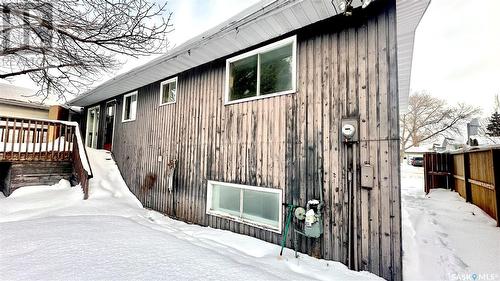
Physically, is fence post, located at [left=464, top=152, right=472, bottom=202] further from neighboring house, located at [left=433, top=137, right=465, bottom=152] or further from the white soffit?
the white soffit

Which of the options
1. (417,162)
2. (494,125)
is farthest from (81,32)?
(494,125)

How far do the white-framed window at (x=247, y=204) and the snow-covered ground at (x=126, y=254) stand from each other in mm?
389

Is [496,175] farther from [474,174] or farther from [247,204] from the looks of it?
[247,204]

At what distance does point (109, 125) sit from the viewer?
10383 millimetres

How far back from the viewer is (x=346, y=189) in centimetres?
356

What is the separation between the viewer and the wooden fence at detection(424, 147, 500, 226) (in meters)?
4.93

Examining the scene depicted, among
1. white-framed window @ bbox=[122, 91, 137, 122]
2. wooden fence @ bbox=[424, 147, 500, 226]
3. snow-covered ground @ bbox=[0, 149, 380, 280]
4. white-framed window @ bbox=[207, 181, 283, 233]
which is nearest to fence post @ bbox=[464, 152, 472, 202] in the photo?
wooden fence @ bbox=[424, 147, 500, 226]

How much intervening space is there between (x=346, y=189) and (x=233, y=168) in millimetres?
2482

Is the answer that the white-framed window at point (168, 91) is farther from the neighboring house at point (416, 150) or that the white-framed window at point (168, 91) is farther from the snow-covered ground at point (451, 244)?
the neighboring house at point (416, 150)

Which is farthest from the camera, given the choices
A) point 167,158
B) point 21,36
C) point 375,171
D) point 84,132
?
point 84,132

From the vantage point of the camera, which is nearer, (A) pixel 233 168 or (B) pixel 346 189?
(B) pixel 346 189

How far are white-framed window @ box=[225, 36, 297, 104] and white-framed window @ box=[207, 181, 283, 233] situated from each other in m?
2.04

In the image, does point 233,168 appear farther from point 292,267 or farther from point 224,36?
point 224,36

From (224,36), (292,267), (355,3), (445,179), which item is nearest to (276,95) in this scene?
(224,36)
